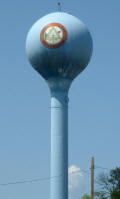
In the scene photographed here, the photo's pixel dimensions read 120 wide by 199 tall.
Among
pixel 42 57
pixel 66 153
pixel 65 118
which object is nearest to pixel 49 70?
pixel 42 57

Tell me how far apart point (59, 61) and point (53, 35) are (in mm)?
1614

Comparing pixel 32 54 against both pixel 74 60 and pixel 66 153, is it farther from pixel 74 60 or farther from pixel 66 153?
pixel 66 153

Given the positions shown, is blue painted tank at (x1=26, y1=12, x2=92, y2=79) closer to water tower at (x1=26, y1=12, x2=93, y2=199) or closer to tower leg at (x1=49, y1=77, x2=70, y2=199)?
water tower at (x1=26, y1=12, x2=93, y2=199)

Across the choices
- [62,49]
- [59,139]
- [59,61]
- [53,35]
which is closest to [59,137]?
[59,139]

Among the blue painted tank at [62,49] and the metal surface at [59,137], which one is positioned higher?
the blue painted tank at [62,49]

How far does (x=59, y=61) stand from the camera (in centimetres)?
3331

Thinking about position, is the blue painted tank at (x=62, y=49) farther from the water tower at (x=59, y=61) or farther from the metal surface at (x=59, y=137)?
the metal surface at (x=59, y=137)

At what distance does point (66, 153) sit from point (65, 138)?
92 centimetres

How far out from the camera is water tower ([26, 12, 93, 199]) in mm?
33156

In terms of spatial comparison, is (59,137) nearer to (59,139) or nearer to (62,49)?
(59,139)

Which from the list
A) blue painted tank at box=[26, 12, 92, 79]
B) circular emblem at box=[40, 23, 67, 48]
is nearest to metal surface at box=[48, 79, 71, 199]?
blue painted tank at box=[26, 12, 92, 79]

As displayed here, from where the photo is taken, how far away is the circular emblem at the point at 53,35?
109 ft

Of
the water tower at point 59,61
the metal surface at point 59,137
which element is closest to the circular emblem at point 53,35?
the water tower at point 59,61

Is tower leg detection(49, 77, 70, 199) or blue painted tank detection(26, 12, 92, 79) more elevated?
blue painted tank detection(26, 12, 92, 79)
